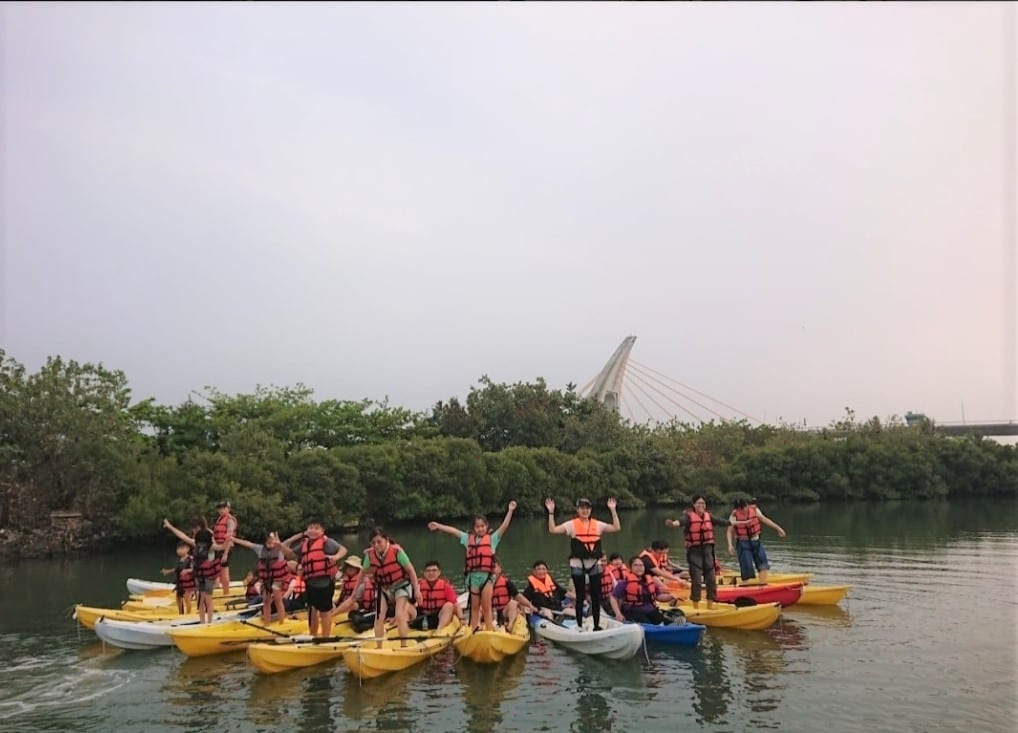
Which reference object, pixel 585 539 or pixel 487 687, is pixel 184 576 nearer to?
pixel 487 687

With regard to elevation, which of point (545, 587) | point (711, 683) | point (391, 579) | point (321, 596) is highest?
point (391, 579)

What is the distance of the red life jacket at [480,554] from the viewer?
11.4 meters

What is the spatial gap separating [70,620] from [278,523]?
53.0 ft

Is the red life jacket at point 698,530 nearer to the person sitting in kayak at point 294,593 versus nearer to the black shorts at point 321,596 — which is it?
the black shorts at point 321,596

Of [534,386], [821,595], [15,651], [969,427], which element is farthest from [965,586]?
[969,427]

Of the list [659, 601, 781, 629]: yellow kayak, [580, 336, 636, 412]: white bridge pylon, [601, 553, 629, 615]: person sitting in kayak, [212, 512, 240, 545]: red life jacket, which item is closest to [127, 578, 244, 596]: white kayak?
[212, 512, 240, 545]: red life jacket

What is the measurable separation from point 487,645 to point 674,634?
9.69ft

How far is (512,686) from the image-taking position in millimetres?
10477

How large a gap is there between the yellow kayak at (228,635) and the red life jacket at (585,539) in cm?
391

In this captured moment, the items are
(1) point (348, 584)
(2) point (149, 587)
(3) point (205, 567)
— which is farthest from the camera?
(2) point (149, 587)

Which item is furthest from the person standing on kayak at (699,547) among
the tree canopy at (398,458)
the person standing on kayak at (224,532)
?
the tree canopy at (398,458)

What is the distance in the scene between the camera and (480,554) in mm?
11383

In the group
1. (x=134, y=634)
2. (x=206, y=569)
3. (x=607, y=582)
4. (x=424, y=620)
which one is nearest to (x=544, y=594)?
(x=607, y=582)

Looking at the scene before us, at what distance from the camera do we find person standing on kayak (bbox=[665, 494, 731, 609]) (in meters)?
13.6
